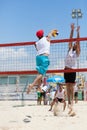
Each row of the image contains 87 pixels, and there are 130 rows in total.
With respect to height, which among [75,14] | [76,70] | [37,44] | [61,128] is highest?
[75,14]

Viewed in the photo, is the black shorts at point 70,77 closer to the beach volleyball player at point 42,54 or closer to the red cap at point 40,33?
the beach volleyball player at point 42,54

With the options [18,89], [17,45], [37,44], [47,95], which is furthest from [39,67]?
[18,89]

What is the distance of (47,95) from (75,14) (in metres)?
19.3

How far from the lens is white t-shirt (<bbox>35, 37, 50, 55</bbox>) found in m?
7.60

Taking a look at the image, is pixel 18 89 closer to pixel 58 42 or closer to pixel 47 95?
pixel 47 95

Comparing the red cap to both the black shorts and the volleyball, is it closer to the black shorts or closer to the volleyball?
the volleyball

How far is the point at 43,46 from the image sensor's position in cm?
764

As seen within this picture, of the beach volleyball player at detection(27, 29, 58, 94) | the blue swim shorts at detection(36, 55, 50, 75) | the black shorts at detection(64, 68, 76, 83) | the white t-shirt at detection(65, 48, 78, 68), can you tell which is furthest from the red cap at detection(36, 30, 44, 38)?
the black shorts at detection(64, 68, 76, 83)

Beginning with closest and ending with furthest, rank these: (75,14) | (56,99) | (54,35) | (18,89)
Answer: (54,35)
(56,99)
(18,89)
(75,14)

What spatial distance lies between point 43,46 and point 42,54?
162 millimetres

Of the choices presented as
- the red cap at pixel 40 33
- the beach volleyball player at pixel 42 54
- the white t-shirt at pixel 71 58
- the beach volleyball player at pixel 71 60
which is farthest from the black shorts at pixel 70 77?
the red cap at pixel 40 33

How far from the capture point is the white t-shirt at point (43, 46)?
760cm

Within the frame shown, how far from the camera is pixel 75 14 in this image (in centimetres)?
3822

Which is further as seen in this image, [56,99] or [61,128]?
[56,99]
